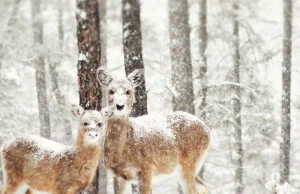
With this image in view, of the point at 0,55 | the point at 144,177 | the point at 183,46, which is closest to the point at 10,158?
the point at 144,177

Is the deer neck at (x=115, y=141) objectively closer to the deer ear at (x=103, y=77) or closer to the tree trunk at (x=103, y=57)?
the deer ear at (x=103, y=77)

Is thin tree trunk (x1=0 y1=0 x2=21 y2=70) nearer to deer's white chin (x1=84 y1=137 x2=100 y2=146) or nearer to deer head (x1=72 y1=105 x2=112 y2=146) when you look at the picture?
deer head (x1=72 y1=105 x2=112 y2=146)

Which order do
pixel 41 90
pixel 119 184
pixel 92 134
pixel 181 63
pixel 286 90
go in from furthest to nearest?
pixel 41 90, pixel 286 90, pixel 181 63, pixel 119 184, pixel 92 134

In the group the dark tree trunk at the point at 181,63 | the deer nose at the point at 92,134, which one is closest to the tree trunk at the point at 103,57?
the dark tree trunk at the point at 181,63

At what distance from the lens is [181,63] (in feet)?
48.2

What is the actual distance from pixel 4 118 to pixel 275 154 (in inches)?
485

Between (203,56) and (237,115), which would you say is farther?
(237,115)

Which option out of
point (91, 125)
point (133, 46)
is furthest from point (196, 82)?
point (91, 125)

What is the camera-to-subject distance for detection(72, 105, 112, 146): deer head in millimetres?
7438

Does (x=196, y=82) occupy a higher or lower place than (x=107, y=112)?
lower

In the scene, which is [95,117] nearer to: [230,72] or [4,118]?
[4,118]

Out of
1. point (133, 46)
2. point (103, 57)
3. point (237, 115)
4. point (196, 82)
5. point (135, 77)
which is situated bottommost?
point (237, 115)

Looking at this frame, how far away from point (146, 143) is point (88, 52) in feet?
6.32

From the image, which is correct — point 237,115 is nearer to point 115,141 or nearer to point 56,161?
point 115,141
